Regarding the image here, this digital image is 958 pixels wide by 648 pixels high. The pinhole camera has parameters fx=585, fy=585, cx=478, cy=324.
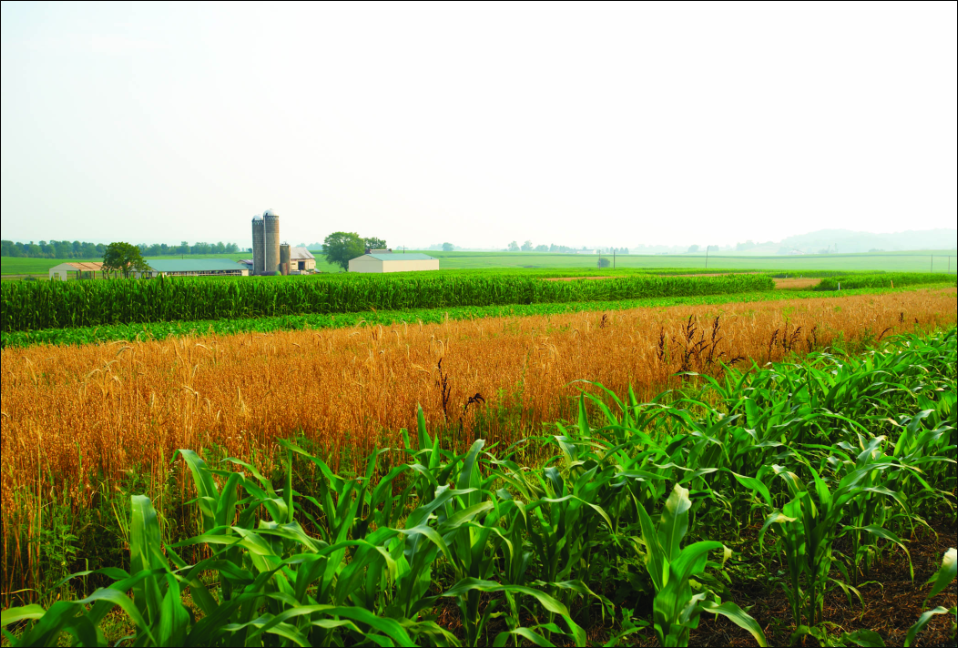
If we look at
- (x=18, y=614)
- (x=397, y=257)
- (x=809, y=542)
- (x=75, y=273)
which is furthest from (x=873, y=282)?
(x=397, y=257)

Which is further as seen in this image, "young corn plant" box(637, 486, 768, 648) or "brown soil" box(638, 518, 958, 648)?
"brown soil" box(638, 518, 958, 648)

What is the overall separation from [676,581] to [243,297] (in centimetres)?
2571

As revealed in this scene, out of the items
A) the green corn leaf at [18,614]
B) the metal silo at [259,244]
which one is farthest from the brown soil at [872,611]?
the metal silo at [259,244]

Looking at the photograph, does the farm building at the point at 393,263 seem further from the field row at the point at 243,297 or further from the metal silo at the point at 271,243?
the field row at the point at 243,297

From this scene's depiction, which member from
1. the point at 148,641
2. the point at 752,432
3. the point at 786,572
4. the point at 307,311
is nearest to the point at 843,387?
the point at 752,432

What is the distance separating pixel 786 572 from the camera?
3506 millimetres

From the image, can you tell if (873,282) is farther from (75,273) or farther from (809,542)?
(75,273)

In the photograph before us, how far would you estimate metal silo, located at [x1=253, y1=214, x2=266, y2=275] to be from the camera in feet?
245

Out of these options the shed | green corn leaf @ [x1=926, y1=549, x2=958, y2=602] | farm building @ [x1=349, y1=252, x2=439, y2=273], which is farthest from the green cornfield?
the shed

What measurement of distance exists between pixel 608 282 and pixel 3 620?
36603 millimetres

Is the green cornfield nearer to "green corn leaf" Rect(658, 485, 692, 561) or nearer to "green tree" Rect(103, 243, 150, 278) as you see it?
Result: "green corn leaf" Rect(658, 485, 692, 561)

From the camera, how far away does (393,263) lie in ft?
367

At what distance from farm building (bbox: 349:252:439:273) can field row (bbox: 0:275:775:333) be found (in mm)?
76595

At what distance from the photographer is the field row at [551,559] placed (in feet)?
7.59
